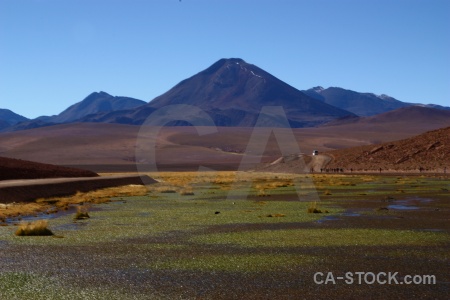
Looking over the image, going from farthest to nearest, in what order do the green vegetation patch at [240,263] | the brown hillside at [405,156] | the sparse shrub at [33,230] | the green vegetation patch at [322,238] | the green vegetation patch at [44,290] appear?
the brown hillside at [405,156], the sparse shrub at [33,230], the green vegetation patch at [322,238], the green vegetation patch at [240,263], the green vegetation patch at [44,290]

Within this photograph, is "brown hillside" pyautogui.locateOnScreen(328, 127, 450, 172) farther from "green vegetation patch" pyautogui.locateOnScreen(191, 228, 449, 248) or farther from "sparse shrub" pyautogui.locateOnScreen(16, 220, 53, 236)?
"sparse shrub" pyautogui.locateOnScreen(16, 220, 53, 236)

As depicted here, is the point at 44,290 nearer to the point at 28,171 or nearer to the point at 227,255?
the point at 227,255

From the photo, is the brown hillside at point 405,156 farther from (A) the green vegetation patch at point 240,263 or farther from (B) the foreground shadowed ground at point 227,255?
(A) the green vegetation patch at point 240,263

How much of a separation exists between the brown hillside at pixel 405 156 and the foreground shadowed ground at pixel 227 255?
69107mm

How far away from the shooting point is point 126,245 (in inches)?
834

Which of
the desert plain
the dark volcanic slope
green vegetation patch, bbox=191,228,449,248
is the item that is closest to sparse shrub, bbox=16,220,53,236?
the desert plain

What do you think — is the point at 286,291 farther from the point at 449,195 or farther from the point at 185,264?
the point at 449,195

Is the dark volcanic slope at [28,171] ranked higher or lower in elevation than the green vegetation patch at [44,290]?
higher

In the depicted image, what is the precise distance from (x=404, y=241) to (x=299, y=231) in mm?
4302

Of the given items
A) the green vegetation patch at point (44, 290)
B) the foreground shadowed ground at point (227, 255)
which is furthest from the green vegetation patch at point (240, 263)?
the green vegetation patch at point (44, 290)

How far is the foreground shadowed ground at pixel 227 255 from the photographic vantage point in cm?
1448

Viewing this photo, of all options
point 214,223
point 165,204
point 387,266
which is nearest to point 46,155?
point 165,204

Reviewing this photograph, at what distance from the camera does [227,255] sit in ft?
62.1

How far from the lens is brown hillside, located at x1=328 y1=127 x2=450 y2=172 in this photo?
97.6 m
